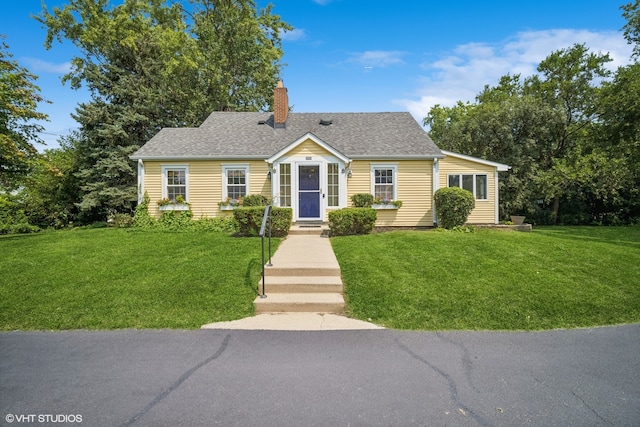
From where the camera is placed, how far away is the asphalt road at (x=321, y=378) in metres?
2.76

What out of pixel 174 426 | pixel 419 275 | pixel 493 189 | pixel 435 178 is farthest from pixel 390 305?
pixel 493 189

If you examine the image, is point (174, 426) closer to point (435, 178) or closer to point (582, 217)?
point (435, 178)

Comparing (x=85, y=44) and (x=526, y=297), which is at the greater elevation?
(x=85, y=44)

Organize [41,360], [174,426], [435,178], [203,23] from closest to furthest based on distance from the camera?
[174,426] < [41,360] < [435,178] < [203,23]

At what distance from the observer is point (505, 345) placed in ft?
13.5

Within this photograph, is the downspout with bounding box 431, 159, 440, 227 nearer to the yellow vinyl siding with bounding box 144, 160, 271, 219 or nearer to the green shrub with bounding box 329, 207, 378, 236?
the green shrub with bounding box 329, 207, 378, 236

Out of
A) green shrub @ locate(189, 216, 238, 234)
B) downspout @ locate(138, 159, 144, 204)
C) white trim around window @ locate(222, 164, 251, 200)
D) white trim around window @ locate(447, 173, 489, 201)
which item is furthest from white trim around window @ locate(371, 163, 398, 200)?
downspout @ locate(138, 159, 144, 204)

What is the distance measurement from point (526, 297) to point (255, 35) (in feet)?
80.2

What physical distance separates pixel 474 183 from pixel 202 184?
11.6 meters

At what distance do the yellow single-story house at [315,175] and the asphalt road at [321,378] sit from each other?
28.2 feet

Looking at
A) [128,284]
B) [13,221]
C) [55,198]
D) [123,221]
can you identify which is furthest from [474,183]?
[13,221]

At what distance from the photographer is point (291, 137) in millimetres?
14961

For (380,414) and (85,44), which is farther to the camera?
(85,44)

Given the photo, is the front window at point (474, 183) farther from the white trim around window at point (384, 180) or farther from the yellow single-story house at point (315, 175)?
the white trim around window at point (384, 180)
